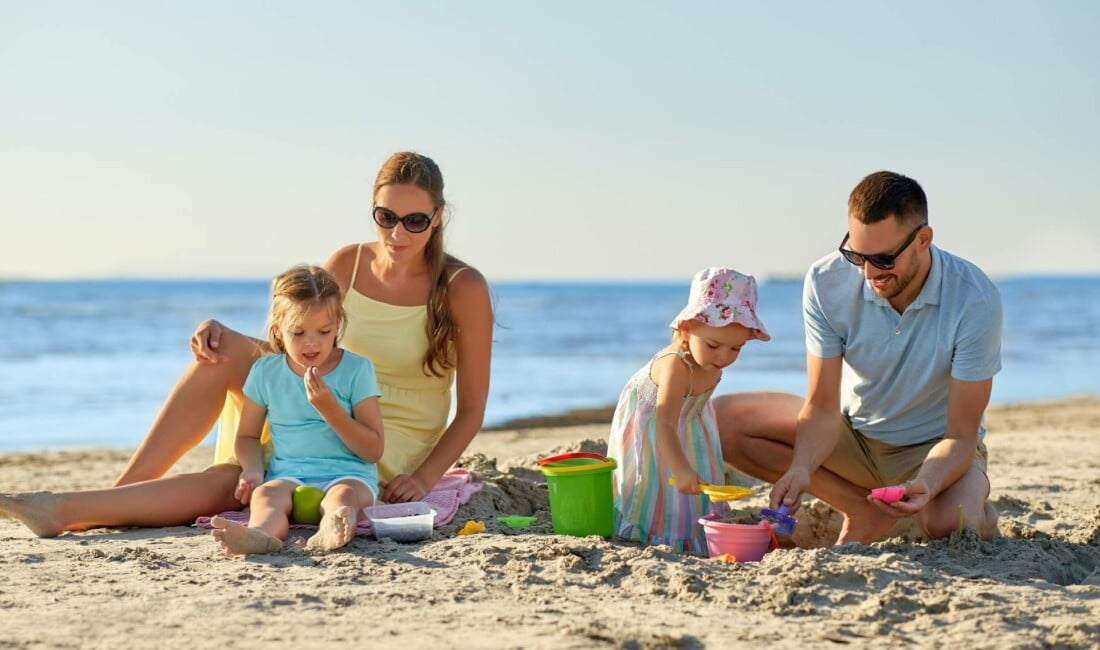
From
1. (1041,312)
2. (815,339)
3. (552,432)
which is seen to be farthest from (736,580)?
(1041,312)

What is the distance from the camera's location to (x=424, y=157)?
472 cm

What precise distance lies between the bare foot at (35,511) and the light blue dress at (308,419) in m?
0.78

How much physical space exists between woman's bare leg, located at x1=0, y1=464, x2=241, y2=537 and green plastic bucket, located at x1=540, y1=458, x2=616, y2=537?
4.45ft

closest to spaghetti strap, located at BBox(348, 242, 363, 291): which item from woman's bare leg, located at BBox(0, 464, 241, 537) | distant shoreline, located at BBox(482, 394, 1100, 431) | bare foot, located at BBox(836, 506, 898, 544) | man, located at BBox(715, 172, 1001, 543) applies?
woman's bare leg, located at BBox(0, 464, 241, 537)

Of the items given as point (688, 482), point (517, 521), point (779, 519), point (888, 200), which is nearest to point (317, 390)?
point (517, 521)

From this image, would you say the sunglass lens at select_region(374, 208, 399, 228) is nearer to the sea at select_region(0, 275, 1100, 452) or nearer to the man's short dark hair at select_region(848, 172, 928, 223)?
the sea at select_region(0, 275, 1100, 452)

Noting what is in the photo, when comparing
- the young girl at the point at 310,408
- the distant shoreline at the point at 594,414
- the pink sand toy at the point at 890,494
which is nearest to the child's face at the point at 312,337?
the young girl at the point at 310,408

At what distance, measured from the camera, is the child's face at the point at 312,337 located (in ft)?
14.2

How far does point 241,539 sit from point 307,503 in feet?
1.54

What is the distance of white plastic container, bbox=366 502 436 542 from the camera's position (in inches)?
160

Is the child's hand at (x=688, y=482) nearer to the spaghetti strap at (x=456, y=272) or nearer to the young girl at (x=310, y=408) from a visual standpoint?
the young girl at (x=310, y=408)

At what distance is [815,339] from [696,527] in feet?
2.95

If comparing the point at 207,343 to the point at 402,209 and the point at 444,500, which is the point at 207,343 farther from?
the point at 444,500

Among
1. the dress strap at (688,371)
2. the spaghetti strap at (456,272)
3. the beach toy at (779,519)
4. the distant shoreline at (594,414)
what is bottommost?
the distant shoreline at (594,414)
